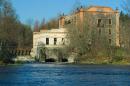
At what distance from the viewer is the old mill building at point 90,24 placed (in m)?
117

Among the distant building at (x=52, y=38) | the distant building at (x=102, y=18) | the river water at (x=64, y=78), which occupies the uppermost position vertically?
the distant building at (x=102, y=18)

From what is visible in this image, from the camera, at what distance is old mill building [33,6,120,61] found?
117188mm

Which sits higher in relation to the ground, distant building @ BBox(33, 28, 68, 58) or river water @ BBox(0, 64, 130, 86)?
distant building @ BBox(33, 28, 68, 58)

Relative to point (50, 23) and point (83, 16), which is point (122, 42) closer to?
point (83, 16)

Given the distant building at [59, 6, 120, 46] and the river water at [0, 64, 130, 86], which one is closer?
the river water at [0, 64, 130, 86]

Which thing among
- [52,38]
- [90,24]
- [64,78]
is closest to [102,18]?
[90,24]

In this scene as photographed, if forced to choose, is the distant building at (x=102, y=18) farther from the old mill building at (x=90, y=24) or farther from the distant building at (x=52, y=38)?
the distant building at (x=52, y=38)

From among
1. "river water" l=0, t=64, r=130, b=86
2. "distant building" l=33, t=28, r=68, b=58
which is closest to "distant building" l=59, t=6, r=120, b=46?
"distant building" l=33, t=28, r=68, b=58

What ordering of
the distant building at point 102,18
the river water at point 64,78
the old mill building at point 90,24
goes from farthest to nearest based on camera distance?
the distant building at point 102,18 → the old mill building at point 90,24 → the river water at point 64,78

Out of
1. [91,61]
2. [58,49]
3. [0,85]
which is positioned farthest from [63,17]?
[0,85]

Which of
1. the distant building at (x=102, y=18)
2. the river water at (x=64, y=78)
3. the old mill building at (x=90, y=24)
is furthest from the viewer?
the distant building at (x=102, y=18)

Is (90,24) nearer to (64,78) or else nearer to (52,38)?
(52,38)

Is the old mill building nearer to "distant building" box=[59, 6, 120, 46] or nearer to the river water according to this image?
"distant building" box=[59, 6, 120, 46]

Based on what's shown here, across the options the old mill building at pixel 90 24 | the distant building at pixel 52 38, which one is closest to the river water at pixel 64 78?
the old mill building at pixel 90 24
